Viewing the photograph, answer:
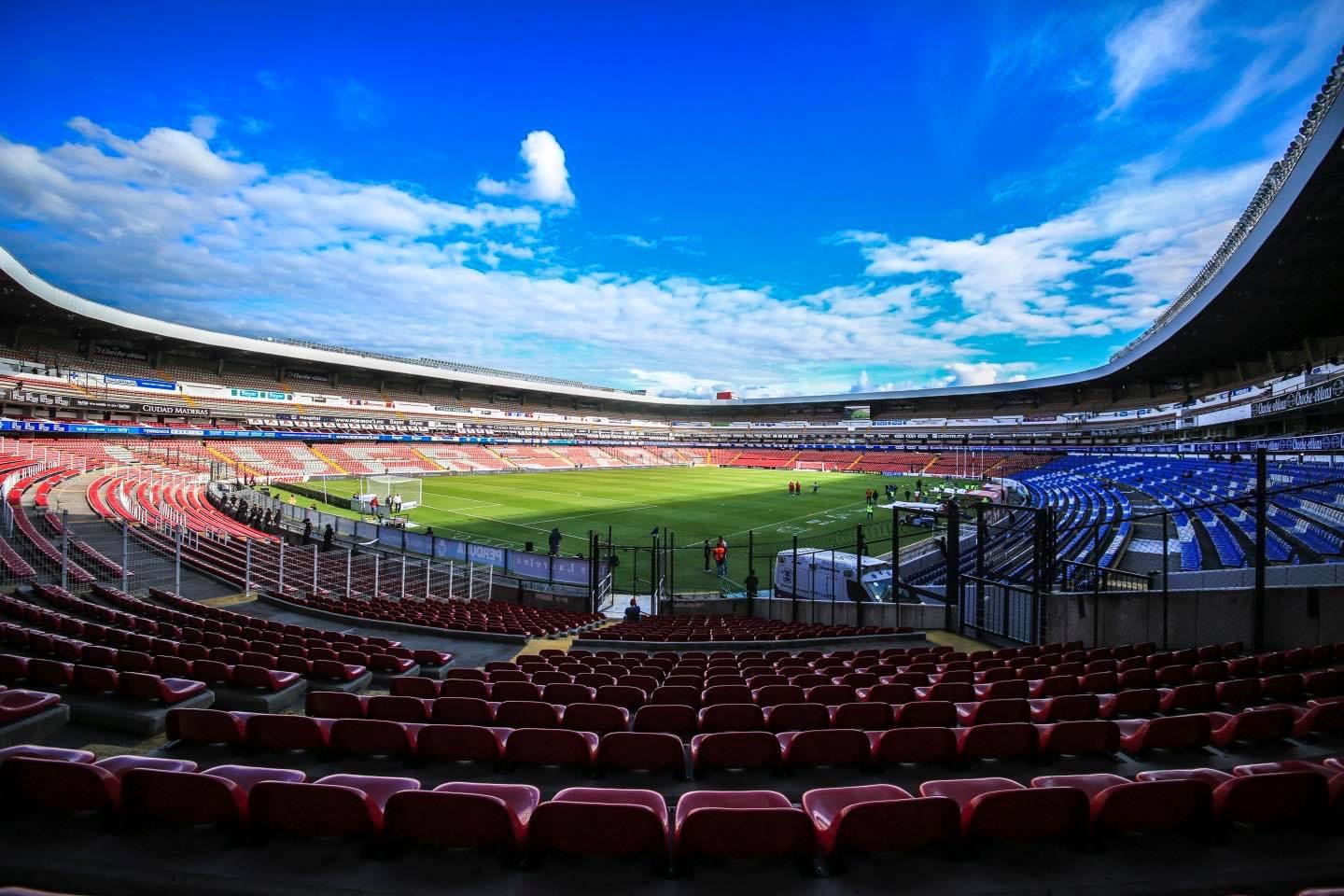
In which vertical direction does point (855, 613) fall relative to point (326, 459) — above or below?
below

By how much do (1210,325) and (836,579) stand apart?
3592 cm

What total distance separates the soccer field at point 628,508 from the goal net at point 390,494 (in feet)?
2.90

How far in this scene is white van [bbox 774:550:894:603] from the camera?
15.3 m

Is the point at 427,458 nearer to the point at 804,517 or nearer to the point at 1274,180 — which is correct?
the point at 804,517

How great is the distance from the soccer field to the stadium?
0.85 m

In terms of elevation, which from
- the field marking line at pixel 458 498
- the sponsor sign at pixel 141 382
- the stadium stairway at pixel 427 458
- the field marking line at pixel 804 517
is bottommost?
the field marking line at pixel 804 517

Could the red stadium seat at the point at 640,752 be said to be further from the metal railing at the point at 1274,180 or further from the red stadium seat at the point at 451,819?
the metal railing at the point at 1274,180

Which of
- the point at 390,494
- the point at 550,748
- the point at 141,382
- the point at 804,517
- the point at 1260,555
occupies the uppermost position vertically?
the point at 141,382

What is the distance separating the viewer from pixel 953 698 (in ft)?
17.5

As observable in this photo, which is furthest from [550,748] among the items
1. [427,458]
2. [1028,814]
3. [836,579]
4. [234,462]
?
[427,458]

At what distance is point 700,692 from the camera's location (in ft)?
18.2

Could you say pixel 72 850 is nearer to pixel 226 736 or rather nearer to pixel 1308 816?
pixel 226 736

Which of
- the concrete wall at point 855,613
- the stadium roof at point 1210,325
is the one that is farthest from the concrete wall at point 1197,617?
the stadium roof at point 1210,325

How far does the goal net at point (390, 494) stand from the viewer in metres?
31.0
